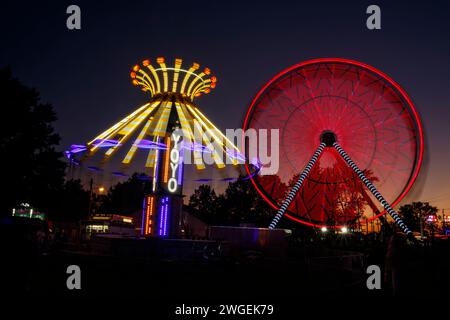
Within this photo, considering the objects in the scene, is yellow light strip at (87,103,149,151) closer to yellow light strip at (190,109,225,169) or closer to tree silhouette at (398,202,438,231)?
yellow light strip at (190,109,225,169)

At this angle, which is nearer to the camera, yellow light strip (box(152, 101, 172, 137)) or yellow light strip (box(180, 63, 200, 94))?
yellow light strip (box(152, 101, 172, 137))

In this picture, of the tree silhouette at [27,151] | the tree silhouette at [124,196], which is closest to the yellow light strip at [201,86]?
the tree silhouette at [27,151]

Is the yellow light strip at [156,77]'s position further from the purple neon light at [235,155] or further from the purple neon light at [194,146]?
the purple neon light at [235,155]

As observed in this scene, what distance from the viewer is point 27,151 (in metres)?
30.2

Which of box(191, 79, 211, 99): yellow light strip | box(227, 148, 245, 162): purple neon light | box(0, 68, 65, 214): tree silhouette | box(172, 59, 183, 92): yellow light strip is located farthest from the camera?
box(0, 68, 65, 214): tree silhouette

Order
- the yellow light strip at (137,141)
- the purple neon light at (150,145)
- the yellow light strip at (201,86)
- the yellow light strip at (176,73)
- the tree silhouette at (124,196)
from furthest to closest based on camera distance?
the tree silhouette at (124,196), the yellow light strip at (201,86), the yellow light strip at (176,73), the yellow light strip at (137,141), the purple neon light at (150,145)

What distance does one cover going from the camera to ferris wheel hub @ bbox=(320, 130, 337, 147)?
74.5 ft

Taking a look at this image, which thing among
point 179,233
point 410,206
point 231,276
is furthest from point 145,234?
point 410,206

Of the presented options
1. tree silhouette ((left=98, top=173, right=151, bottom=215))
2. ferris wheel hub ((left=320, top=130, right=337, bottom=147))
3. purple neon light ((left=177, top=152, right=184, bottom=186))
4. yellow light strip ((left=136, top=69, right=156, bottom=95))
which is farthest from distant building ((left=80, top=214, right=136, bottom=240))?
tree silhouette ((left=98, top=173, right=151, bottom=215))

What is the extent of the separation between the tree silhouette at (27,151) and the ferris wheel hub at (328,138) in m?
22.0

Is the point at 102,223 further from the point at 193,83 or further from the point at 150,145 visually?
the point at 150,145

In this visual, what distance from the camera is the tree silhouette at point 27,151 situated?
28.9 metres

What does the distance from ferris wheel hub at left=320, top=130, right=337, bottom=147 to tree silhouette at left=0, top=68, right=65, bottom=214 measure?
72.3ft

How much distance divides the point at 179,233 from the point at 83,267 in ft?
19.0
